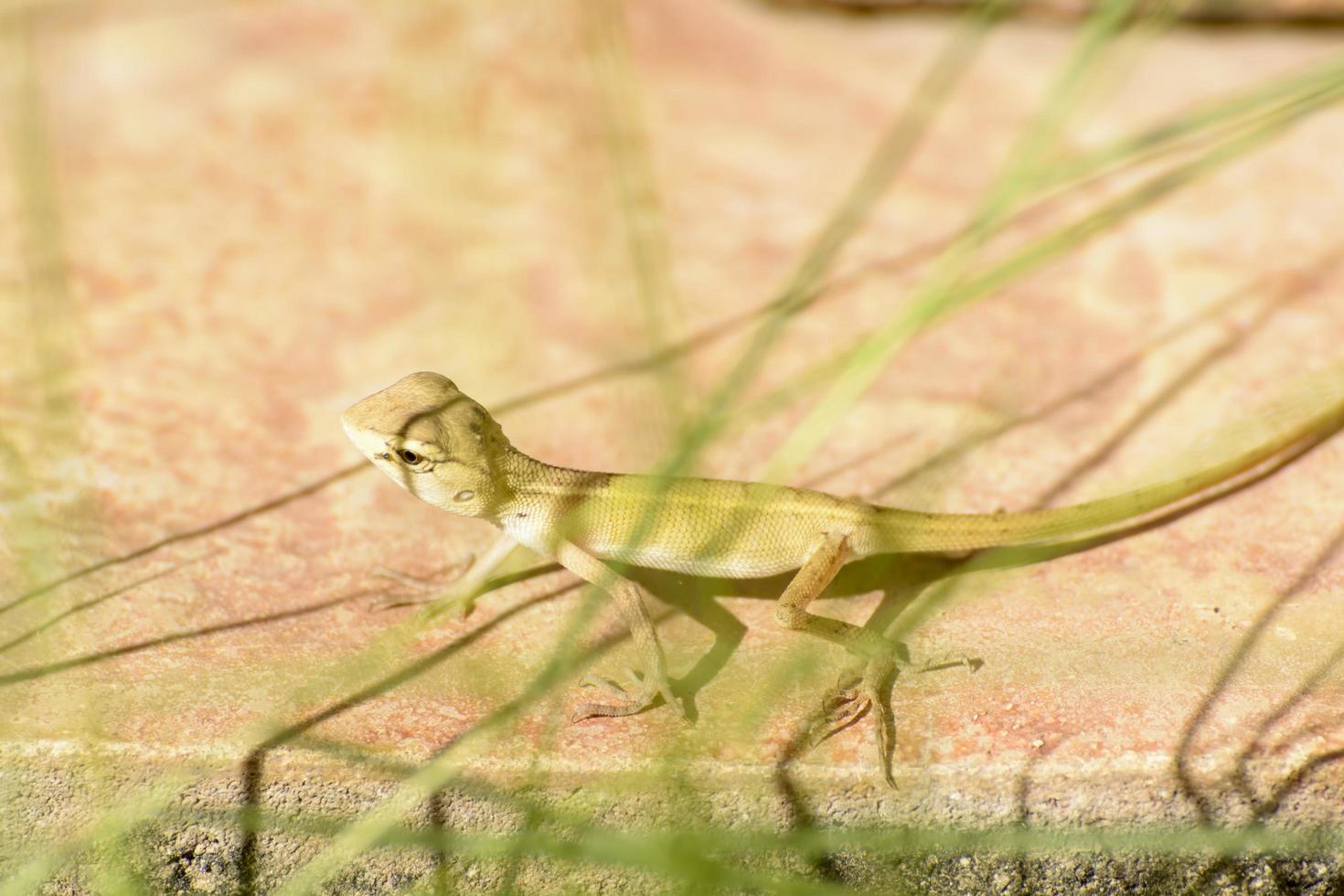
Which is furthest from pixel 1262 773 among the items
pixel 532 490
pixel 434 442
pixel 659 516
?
pixel 434 442

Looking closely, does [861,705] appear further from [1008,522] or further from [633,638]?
[1008,522]

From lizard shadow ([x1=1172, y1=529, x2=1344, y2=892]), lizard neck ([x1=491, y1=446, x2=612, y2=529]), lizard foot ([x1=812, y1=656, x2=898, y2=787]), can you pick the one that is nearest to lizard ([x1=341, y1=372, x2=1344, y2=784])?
lizard neck ([x1=491, y1=446, x2=612, y2=529])

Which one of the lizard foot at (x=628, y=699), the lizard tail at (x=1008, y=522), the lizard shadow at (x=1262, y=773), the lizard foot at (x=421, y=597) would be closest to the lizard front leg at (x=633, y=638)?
the lizard foot at (x=628, y=699)

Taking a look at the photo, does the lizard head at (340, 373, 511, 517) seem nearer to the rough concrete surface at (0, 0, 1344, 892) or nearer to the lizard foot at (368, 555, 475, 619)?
the lizard foot at (368, 555, 475, 619)

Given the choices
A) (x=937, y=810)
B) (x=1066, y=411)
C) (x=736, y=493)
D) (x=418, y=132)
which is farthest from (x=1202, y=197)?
(x=418, y=132)

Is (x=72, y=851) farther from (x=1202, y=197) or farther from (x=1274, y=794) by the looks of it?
(x=1202, y=197)

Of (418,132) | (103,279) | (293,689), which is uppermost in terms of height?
(418,132)

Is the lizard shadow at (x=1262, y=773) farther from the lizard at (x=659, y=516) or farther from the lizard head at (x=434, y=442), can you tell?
the lizard head at (x=434, y=442)
